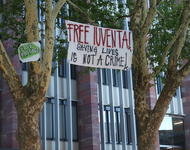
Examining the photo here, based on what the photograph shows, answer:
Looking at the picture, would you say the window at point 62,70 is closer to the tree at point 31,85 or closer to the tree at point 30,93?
the tree at point 31,85

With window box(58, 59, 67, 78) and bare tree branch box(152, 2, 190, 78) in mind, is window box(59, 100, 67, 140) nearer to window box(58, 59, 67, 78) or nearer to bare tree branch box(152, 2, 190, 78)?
window box(58, 59, 67, 78)

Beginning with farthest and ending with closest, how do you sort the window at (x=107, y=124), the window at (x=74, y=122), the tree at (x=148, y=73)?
1. the window at (x=107, y=124)
2. the window at (x=74, y=122)
3. the tree at (x=148, y=73)

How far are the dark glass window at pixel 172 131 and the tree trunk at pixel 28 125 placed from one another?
19.4 meters

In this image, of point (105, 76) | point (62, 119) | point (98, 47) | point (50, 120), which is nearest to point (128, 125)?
point (105, 76)

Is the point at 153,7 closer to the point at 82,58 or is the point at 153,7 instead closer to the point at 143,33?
the point at 143,33

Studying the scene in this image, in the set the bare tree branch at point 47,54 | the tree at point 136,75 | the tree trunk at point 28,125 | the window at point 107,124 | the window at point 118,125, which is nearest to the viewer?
the tree trunk at point 28,125

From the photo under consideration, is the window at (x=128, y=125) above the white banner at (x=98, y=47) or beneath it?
beneath

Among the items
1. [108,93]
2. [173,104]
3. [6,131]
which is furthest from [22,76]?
[173,104]

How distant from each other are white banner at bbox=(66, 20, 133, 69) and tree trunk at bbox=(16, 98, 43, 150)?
44.5 inches

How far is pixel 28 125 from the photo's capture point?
8.39 meters

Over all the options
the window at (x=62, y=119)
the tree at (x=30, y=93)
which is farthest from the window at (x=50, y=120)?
the tree at (x=30, y=93)

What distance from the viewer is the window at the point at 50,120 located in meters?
21.5

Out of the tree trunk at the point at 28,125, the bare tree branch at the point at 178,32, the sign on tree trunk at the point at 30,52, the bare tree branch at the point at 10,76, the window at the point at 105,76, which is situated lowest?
the tree trunk at the point at 28,125

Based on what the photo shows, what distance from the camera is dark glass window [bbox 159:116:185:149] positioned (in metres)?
27.5
